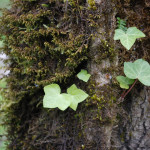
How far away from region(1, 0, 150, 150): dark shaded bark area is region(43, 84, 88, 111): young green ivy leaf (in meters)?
0.11

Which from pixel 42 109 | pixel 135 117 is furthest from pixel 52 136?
pixel 135 117

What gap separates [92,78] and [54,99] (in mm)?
350

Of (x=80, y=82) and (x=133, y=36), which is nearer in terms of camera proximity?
(x=133, y=36)

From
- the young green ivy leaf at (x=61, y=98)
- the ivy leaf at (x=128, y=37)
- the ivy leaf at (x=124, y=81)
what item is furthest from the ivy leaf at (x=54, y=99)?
the ivy leaf at (x=128, y=37)

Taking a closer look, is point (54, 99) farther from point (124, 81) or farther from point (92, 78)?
point (124, 81)

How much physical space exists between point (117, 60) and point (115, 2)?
47cm

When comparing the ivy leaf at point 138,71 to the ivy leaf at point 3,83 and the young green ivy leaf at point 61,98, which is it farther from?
the ivy leaf at point 3,83

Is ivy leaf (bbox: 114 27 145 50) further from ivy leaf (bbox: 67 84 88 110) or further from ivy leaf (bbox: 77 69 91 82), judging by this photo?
ivy leaf (bbox: 67 84 88 110)

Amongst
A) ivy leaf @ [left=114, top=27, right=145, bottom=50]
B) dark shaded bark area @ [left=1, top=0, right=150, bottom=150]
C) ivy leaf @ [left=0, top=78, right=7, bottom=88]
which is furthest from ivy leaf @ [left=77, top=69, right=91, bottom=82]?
ivy leaf @ [left=0, top=78, right=7, bottom=88]

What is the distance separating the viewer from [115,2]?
1135mm

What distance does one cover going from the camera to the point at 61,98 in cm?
100

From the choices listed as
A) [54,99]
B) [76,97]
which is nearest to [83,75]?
[76,97]

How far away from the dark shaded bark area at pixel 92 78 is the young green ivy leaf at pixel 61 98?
11 cm

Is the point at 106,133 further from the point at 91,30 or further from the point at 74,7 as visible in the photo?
the point at 74,7
